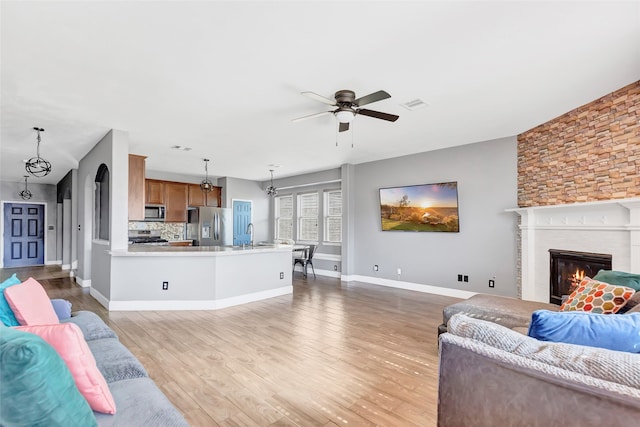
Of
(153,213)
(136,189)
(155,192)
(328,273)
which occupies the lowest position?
(328,273)

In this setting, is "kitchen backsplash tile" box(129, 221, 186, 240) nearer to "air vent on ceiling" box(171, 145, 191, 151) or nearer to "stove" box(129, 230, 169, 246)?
"stove" box(129, 230, 169, 246)

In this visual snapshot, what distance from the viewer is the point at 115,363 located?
1749 millimetres

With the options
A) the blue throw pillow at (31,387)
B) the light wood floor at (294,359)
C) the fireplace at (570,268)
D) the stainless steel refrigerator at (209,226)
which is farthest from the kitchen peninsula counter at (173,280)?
the fireplace at (570,268)

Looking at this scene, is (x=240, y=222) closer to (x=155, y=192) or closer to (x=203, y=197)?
(x=203, y=197)

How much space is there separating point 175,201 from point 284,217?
296cm

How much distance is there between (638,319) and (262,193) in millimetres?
8962

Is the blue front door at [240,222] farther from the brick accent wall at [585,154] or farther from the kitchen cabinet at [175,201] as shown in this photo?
the brick accent wall at [585,154]

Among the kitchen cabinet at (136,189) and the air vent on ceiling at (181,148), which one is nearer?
the kitchen cabinet at (136,189)

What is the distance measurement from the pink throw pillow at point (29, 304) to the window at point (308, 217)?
6.46 m

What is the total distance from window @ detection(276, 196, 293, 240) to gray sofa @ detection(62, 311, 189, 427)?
7.03 m

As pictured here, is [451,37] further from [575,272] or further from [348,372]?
[575,272]

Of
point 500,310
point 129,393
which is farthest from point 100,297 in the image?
point 500,310

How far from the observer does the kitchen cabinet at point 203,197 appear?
28.1ft

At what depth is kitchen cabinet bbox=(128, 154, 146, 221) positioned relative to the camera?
5203mm
